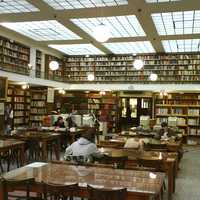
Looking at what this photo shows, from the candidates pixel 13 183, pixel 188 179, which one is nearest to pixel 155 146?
pixel 188 179

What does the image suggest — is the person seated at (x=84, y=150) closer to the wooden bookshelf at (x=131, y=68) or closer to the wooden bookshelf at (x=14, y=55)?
the wooden bookshelf at (x=14, y=55)

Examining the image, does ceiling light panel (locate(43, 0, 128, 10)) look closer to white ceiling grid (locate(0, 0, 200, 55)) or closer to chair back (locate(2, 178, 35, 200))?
white ceiling grid (locate(0, 0, 200, 55))

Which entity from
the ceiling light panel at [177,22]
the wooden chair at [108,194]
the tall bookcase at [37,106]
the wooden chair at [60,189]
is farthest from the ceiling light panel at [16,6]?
the wooden chair at [108,194]

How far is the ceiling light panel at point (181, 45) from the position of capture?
13502 mm

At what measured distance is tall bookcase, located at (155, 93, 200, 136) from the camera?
47.8ft

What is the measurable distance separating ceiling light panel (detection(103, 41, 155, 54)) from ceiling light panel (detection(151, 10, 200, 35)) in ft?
6.69

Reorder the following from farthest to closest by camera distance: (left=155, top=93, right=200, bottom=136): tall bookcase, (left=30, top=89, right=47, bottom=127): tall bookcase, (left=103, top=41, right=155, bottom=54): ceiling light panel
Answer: (left=30, top=89, right=47, bottom=127): tall bookcase < (left=155, top=93, right=200, bottom=136): tall bookcase < (left=103, top=41, right=155, bottom=54): ceiling light panel

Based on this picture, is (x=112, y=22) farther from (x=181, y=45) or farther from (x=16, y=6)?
(x=181, y=45)

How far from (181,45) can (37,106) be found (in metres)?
7.06

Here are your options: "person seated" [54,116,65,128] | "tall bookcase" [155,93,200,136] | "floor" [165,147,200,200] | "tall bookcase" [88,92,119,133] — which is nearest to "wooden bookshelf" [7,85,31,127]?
"person seated" [54,116,65,128]

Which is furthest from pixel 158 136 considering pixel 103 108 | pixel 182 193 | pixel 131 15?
pixel 103 108

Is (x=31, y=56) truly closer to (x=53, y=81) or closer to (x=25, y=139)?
(x=53, y=81)

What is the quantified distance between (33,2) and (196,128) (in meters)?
9.28

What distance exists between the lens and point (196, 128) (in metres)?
14.6
